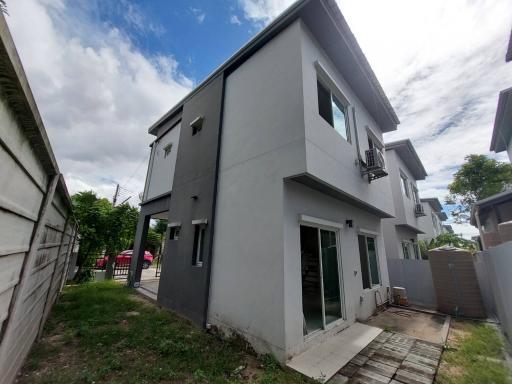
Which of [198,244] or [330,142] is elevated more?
[330,142]

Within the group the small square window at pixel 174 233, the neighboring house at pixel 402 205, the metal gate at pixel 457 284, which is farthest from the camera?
the neighboring house at pixel 402 205

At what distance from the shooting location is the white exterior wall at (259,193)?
3.79 metres

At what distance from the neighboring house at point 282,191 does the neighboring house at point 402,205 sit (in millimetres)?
3638

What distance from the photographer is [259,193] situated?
439cm

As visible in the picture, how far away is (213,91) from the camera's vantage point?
6664 millimetres

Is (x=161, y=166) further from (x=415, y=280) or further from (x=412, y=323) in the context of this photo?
(x=415, y=280)

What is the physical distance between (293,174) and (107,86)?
6.58 metres

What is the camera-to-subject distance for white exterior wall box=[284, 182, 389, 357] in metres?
3.64

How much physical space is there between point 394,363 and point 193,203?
5467mm

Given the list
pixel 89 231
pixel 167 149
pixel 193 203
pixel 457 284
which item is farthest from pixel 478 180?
pixel 89 231

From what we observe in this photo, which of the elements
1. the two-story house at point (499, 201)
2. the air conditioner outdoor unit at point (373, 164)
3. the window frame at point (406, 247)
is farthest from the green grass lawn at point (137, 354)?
the window frame at point (406, 247)

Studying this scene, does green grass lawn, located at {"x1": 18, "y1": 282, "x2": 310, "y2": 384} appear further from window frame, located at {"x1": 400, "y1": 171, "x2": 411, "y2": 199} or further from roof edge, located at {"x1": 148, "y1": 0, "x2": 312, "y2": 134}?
window frame, located at {"x1": 400, "y1": 171, "x2": 411, "y2": 199}

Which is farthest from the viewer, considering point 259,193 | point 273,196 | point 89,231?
point 89,231

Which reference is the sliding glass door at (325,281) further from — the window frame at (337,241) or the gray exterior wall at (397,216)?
the gray exterior wall at (397,216)
